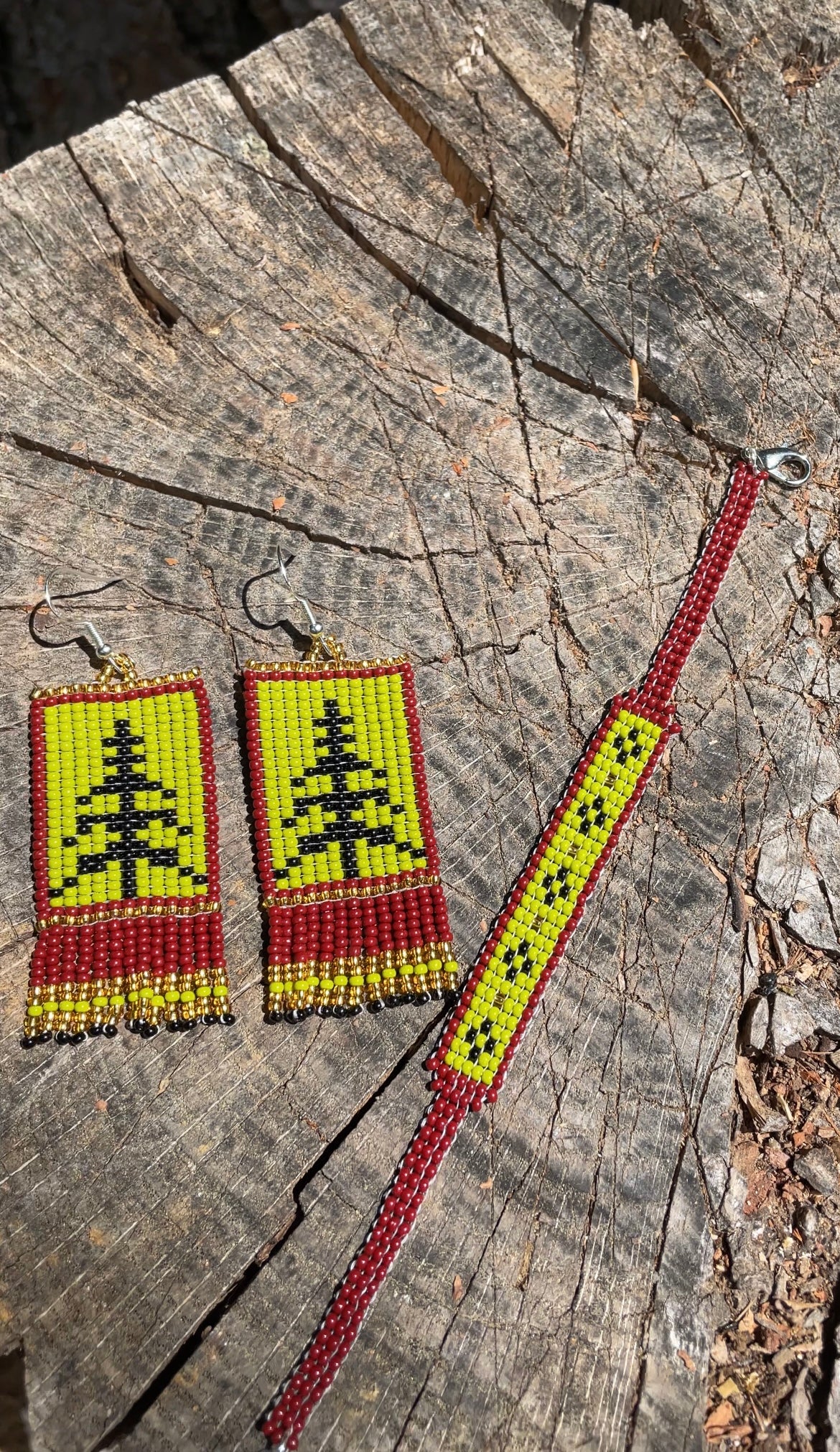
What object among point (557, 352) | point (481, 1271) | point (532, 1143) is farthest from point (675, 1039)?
point (557, 352)

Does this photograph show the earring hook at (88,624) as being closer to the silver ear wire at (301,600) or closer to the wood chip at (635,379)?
the silver ear wire at (301,600)

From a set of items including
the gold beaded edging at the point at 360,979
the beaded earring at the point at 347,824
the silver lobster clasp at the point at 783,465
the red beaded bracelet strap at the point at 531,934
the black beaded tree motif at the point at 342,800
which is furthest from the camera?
the silver lobster clasp at the point at 783,465

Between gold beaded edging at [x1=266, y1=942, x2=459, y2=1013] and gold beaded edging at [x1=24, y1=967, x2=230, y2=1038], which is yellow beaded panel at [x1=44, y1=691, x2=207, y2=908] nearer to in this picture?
gold beaded edging at [x1=24, y1=967, x2=230, y2=1038]

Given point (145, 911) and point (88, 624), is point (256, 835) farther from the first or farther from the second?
point (88, 624)

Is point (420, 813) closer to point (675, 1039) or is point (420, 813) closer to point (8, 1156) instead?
point (675, 1039)

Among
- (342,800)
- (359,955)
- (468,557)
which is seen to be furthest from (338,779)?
(468,557)

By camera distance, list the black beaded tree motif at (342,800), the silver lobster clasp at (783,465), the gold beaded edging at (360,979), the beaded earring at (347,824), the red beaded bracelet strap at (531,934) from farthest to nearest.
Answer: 1. the silver lobster clasp at (783,465)
2. the black beaded tree motif at (342,800)
3. the beaded earring at (347,824)
4. the gold beaded edging at (360,979)
5. the red beaded bracelet strap at (531,934)

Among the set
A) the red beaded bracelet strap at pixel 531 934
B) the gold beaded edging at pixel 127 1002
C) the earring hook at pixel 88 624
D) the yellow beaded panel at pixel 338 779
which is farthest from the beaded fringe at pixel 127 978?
the earring hook at pixel 88 624
